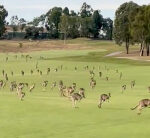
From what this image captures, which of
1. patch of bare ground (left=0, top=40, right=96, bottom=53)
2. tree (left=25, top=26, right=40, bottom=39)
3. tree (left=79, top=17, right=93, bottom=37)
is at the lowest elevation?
patch of bare ground (left=0, top=40, right=96, bottom=53)

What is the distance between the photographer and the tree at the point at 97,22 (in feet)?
577

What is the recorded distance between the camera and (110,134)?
1870 cm

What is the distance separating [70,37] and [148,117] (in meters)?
150

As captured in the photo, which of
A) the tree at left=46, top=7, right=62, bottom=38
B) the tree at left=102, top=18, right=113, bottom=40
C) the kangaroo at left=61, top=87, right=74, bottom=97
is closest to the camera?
the kangaroo at left=61, top=87, right=74, bottom=97

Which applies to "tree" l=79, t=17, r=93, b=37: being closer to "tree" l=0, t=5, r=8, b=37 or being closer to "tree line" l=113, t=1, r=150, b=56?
"tree" l=0, t=5, r=8, b=37

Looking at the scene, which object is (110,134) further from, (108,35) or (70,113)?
(108,35)

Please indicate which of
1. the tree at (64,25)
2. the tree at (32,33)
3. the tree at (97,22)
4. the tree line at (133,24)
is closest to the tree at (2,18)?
the tree at (32,33)

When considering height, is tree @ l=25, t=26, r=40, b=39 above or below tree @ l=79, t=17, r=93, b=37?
below

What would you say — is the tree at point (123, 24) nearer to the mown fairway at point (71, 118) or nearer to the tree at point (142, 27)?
the tree at point (142, 27)

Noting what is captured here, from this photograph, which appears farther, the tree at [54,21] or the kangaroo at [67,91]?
the tree at [54,21]

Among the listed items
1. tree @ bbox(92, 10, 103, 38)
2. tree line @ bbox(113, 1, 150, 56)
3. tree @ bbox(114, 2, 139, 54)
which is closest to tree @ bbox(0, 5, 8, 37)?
A: tree @ bbox(92, 10, 103, 38)

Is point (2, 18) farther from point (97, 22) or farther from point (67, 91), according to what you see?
point (67, 91)

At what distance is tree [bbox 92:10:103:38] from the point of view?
17575cm

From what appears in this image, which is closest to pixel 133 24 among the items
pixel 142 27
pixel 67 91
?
pixel 142 27
